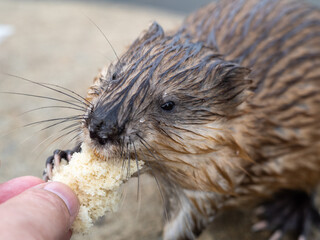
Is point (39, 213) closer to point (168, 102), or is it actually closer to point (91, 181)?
point (91, 181)

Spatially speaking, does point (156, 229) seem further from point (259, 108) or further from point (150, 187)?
point (259, 108)

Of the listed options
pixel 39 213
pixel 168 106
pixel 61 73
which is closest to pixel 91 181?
pixel 39 213

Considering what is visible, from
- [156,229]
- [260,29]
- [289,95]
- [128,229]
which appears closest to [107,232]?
[128,229]

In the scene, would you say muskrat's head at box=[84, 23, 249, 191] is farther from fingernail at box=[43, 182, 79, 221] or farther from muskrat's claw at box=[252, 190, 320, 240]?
muskrat's claw at box=[252, 190, 320, 240]

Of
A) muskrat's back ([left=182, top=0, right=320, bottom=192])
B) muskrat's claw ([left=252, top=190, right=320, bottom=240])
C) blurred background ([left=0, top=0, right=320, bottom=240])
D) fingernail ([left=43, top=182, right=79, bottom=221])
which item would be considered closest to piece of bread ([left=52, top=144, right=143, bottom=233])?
fingernail ([left=43, top=182, right=79, bottom=221])

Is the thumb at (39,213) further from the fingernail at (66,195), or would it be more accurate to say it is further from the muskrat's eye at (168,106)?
the muskrat's eye at (168,106)
